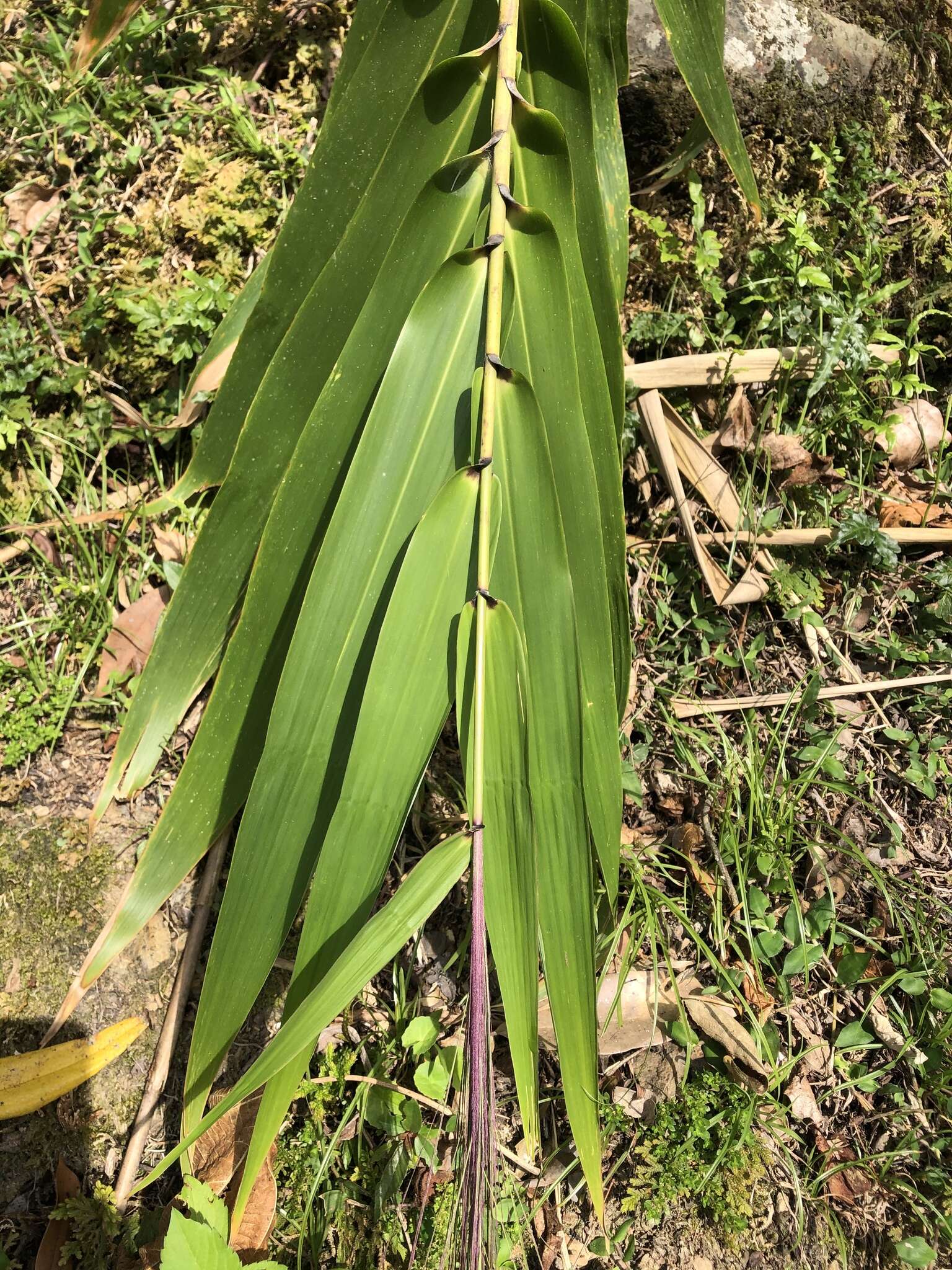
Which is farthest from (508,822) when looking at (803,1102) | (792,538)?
(792,538)

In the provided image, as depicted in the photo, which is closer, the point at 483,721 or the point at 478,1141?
the point at 478,1141

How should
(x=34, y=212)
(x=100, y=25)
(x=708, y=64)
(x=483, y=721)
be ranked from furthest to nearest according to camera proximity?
(x=34, y=212) < (x=708, y=64) < (x=100, y=25) < (x=483, y=721)

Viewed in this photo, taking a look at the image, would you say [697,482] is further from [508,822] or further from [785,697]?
[508,822]

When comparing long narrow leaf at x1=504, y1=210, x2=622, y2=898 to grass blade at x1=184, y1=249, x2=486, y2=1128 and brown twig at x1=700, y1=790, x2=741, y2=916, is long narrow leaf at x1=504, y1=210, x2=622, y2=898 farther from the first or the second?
brown twig at x1=700, y1=790, x2=741, y2=916

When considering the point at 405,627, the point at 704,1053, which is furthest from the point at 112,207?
the point at 704,1053

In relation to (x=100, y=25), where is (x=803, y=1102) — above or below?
below
